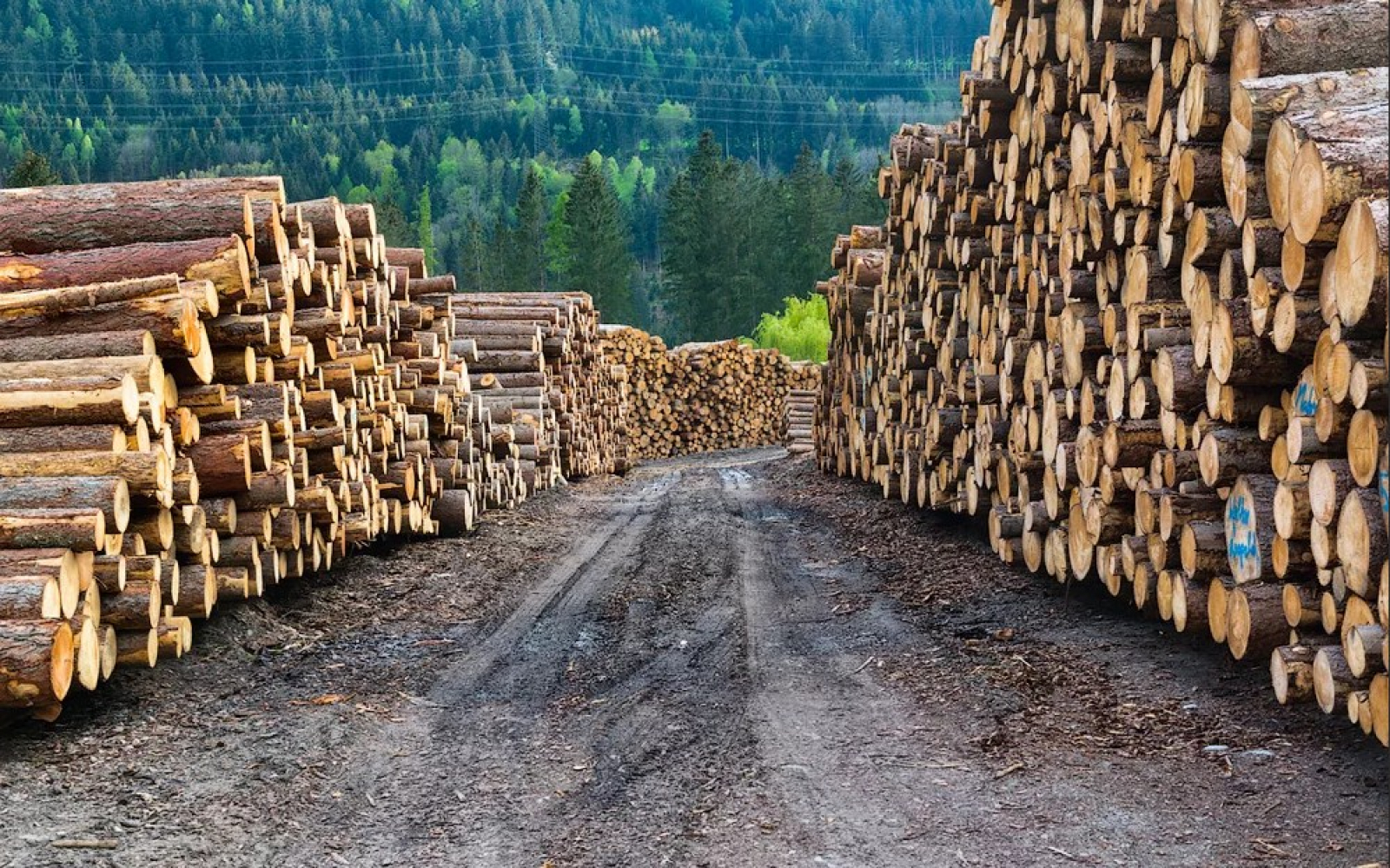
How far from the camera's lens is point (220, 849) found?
4.12m

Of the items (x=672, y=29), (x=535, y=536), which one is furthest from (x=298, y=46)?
(x=535, y=536)

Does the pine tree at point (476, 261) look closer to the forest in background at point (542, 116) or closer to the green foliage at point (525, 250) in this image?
the forest in background at point (542, 116)

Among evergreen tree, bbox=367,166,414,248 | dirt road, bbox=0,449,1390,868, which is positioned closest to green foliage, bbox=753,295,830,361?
evergreen tree, bbox=367,166,414,248

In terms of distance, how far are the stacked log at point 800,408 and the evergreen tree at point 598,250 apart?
93.9 ft

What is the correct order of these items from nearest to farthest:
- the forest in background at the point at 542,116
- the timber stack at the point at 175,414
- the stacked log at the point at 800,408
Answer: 1. the timber stack at the point at 175,414
2. the stacked log at the point at 800,408
3. the forest in background at the point at 542,116

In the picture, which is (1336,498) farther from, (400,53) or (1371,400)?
(400,53)

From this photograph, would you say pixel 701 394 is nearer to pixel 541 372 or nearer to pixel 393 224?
pixel 541 372

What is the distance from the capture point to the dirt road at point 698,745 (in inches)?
160

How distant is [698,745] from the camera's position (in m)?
4.99

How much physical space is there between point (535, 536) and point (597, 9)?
122 meters

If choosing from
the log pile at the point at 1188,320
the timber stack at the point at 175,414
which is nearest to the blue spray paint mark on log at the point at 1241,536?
the log pile at the point at 1188,320

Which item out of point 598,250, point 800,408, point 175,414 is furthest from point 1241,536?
point 598,250

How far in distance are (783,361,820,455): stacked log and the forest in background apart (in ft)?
95.1

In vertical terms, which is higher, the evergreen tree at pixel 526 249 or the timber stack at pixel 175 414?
the timber stack at pixel 175 414
